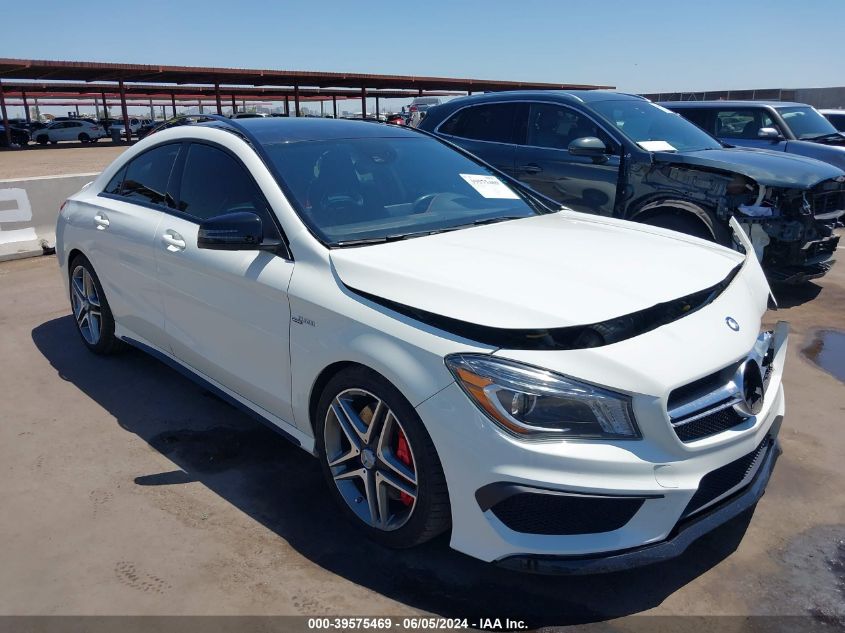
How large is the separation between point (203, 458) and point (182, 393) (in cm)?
93

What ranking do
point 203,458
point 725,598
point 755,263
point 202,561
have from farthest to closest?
point 203,458, point 755,263, point 202,561, point 725,598

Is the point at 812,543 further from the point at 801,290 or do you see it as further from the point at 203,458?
the point at 801,290

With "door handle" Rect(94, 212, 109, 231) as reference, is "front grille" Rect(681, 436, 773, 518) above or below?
below

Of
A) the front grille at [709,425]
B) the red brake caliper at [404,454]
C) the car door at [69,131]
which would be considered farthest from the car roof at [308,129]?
the car door at [69,131]

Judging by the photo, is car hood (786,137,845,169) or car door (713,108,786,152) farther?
car door (713,108,786,152)

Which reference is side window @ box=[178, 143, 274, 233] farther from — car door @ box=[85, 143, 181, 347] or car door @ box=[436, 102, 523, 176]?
car door @ box=[436, 102, 523, 176]

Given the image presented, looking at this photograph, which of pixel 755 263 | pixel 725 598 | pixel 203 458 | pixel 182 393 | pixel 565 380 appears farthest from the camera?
pixel 182 393

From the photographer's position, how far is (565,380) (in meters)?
2.13

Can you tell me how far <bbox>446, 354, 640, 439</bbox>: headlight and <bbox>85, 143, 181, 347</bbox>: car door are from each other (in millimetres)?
2417

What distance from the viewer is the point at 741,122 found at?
955 cm

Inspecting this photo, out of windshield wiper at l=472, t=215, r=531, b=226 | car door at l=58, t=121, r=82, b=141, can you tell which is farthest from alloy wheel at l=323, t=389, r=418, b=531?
car door at l=58, t=121, r=82, b=141

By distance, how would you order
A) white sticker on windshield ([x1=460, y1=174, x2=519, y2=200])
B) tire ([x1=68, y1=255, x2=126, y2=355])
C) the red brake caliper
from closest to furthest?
the red brake caliper < white sticker on windshield ([x1=460, y1=174, x2=519, y2=200]) < tire ([x1=68, y1=255, x2=126, y2=355])

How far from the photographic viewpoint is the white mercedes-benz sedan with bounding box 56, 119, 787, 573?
2137 mm

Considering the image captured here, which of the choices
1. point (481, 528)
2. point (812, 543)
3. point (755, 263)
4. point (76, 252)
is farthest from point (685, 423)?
point (76, 252)
